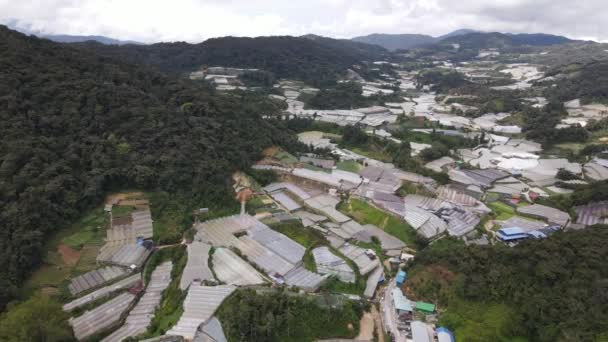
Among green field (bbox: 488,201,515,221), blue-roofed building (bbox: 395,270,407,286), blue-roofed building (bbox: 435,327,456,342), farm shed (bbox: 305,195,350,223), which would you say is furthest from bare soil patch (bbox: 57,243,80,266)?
green field (bbox: 488,201,515,221)

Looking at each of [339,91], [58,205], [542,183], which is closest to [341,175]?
[542,183]

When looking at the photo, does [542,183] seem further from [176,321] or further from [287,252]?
[176,321]

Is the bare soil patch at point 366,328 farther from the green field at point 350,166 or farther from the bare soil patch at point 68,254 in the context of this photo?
the green field at point 350,166

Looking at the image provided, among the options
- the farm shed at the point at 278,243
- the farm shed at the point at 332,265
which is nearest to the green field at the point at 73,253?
the farm shed at the point at 278,243

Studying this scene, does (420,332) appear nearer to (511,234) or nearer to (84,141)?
(511,234)

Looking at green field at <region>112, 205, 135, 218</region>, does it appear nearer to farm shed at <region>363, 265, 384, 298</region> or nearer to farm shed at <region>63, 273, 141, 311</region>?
farm shed at <region>63, 273, 141, 311</region>
